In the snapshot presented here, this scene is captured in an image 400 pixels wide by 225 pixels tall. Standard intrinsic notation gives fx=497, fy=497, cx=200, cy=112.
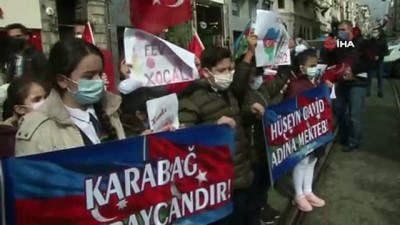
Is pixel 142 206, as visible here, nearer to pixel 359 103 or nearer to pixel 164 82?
pixel 164 82

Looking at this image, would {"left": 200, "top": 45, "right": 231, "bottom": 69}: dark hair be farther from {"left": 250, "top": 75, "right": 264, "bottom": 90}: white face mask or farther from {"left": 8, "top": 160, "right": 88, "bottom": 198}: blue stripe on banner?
{"left": 8, "top": 160, "right": 88, "bottom": 198}: blue stripe on banner

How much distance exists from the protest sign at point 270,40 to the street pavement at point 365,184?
1.43m

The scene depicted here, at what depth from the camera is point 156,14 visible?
3158mm

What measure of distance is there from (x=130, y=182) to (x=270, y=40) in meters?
2.27

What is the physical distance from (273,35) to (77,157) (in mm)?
2604

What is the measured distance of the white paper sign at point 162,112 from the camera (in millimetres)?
2705

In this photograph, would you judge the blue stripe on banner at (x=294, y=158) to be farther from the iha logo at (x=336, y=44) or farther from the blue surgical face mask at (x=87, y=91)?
the iha logo at (x=336, y=44)

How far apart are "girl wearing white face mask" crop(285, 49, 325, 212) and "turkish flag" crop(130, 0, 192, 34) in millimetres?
1642

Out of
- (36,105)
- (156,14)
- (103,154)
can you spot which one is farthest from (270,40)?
(103,154)

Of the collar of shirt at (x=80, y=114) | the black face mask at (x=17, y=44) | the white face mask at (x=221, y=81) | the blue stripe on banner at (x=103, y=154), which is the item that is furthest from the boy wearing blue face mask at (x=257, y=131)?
the black face mask at (x=17, y=44)

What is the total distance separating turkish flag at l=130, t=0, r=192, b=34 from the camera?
310cm

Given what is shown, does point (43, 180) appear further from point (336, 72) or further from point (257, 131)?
point (336, 72)

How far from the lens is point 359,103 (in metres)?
6.65

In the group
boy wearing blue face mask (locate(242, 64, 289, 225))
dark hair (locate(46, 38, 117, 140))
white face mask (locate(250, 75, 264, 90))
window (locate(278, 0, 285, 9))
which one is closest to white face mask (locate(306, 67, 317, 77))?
boy wearing blue face mask (locate(242, 64, 289, 225))
